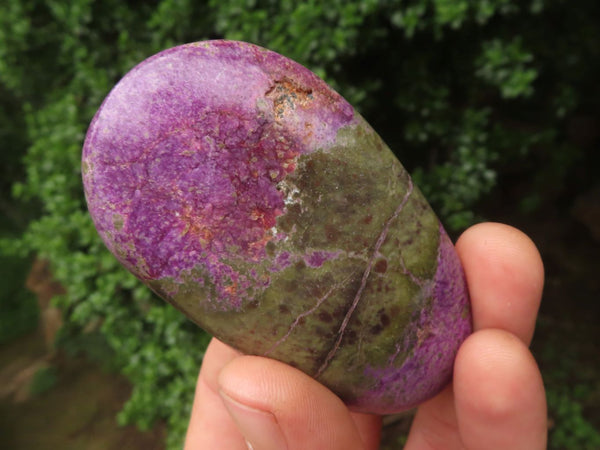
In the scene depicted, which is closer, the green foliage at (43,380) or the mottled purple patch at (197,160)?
the mottled purple patch at (197,160)

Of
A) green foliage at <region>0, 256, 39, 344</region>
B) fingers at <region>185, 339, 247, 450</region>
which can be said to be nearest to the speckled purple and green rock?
fingers at <region>185, 339, 247, 450</region>

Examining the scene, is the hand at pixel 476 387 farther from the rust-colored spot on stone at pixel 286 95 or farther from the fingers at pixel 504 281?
the rust-colored spot on stone at pixel 286 95

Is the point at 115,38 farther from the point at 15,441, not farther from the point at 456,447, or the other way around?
the point at 15,441

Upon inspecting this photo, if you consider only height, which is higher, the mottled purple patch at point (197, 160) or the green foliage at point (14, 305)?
the mottled purple patch at point (197, 160)

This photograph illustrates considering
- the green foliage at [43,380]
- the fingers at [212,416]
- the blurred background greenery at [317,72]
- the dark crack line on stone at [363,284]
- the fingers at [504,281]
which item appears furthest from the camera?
the green foliage at [43,380]

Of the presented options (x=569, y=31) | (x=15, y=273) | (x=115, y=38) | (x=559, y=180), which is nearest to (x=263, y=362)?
(x=115, y=38)

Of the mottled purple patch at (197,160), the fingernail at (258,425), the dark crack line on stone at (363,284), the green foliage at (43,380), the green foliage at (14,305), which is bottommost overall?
the green foliage at (43,380)

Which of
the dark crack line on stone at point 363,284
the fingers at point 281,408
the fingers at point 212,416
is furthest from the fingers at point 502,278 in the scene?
the fingers at point 212,416
